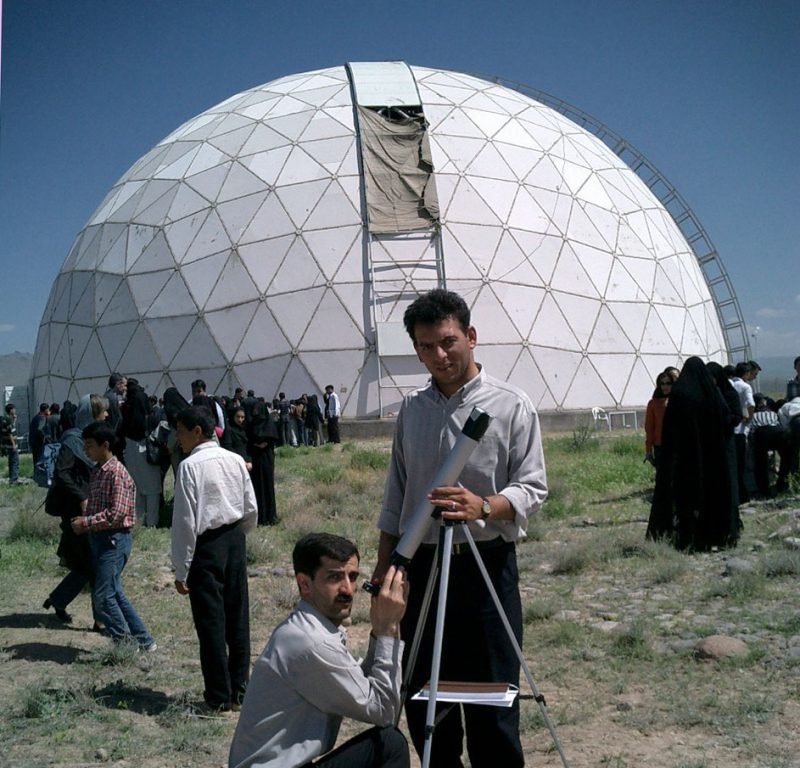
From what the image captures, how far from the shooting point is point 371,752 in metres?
2.97

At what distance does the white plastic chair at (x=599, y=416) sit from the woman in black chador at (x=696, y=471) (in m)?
11.9

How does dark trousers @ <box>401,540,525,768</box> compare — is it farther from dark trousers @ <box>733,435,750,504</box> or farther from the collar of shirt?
dark trousers @ <box>733,435,750,504</box>

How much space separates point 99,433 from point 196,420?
118 centimetres

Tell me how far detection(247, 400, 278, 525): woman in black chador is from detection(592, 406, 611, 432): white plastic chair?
35.6 feet

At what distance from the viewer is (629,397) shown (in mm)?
20969

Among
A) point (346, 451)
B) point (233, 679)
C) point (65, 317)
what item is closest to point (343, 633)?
point (233, 679)

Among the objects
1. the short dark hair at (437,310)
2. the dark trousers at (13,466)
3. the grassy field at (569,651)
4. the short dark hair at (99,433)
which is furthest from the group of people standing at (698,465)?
the dark trousers at (13,466)

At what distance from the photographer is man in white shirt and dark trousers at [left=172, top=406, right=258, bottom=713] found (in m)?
4.81

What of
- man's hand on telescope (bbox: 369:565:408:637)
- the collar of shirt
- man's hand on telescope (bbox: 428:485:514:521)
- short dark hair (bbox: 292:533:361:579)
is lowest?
man's hand on telescope (bbox: 369:565:408:637)

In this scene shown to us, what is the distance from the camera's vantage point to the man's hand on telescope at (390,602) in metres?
2.84

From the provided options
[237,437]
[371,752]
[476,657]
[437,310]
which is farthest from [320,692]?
[237,437]

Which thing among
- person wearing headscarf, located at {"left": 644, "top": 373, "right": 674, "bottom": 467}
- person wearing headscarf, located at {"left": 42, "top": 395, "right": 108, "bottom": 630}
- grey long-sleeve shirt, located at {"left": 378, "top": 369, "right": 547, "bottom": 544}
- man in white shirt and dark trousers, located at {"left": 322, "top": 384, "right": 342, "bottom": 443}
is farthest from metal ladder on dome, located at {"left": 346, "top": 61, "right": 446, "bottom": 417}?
grey long-sleeve shirt, located at {"left": 378, "top": 369, "right": 547, "bottom": 544}

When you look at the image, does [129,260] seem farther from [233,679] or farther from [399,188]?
[233,679]

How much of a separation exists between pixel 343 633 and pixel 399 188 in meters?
18.6
